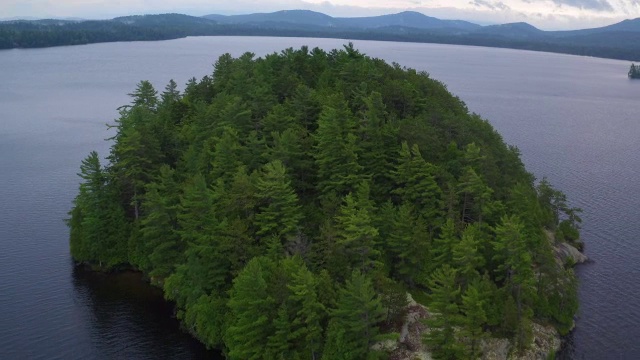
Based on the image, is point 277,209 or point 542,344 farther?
point 277,209

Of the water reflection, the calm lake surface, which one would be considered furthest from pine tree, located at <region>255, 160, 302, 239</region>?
the calm lake surface

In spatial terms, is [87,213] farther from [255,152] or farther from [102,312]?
[255,152]

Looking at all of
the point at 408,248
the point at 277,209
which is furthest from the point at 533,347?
the point at 277,209

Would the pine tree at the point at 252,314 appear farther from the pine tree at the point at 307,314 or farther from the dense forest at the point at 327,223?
the pine tree at the point at 307,314

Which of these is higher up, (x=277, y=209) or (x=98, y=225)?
(x=277, y=209)

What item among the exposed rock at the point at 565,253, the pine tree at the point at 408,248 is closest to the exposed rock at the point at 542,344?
the pine tree at the point at 408,248

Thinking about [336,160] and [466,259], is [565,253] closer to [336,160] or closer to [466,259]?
[466,259]
